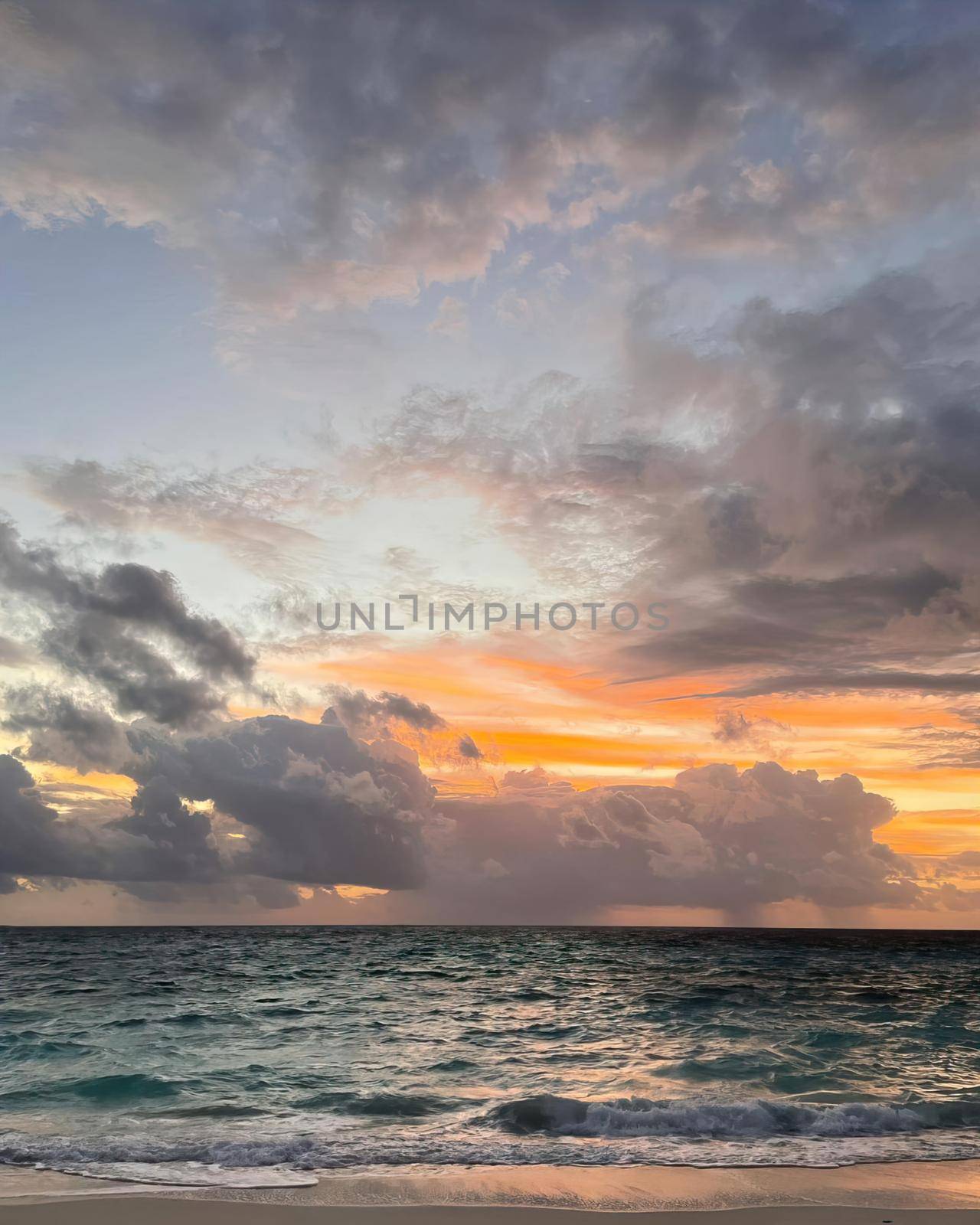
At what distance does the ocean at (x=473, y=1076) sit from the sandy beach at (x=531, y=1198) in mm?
790

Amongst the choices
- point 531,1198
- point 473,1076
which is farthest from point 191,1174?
point 473,1076

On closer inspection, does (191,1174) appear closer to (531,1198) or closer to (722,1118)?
(531,1198)

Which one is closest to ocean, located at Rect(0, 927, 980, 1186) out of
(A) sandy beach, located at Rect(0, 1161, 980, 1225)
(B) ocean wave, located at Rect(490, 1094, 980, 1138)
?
(B) ocean wave, located at Rect(490, 1094, 980, 1138)

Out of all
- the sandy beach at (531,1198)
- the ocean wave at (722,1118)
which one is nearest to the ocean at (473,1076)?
the ocean wave at (722,1118)

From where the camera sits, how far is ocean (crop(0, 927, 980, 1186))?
14.9m

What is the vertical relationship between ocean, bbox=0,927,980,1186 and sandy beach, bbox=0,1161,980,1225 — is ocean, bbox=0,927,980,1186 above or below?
below

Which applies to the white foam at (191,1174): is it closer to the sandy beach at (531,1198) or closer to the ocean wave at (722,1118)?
the sandy beach at (531,1198)

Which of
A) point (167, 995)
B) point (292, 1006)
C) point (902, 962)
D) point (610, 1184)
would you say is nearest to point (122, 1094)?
point (610, 1184)

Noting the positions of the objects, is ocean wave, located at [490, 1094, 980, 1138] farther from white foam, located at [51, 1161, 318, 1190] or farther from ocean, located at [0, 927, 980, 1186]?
white foam, located at [51, 1161, 318, 1190]

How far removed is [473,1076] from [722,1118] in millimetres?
7352

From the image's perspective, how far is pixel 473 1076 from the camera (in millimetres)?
22000

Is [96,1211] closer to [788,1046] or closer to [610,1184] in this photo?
[610,1184]

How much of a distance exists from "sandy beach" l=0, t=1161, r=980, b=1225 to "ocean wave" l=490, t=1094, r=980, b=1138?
3.27 m

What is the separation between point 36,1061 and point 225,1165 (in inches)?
552
